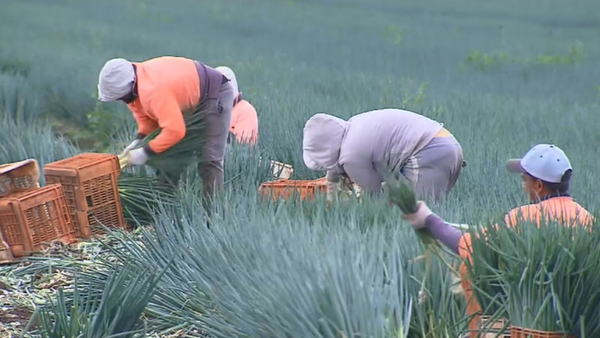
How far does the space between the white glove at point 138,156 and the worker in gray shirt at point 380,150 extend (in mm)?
1029

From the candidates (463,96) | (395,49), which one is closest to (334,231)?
(463,96)

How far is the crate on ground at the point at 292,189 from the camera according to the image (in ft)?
16.0

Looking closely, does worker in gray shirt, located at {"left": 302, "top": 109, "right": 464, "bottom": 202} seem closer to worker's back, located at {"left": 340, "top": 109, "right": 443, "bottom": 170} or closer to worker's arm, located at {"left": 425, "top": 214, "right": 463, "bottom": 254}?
worker's back, located at {"left": 340, "top": 109, "right": 443, "bottom": 170}

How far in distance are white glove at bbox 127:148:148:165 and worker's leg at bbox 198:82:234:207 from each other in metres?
0.35

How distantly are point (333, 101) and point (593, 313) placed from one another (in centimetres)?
579

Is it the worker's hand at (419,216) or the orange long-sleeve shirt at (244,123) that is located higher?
the worker's hand at (419,216)

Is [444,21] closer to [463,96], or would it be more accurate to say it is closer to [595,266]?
[463,96]

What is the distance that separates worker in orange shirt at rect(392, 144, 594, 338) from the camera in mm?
3512

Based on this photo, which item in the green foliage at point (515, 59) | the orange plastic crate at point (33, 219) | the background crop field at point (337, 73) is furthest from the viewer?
the green foliage at point (515, 59)

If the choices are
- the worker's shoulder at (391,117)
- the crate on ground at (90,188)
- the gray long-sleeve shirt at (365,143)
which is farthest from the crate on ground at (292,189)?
the crate on ground at (90,188)

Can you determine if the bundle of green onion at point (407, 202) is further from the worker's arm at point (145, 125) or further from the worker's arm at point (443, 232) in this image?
the worker's arm at point (145, 125)

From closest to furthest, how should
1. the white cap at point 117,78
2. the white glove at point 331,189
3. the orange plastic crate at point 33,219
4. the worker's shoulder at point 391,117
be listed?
the white glove at point 331,189 → the worker's shoulder at point 391,117 → the orange plastic crate at point 33,219 → the white cap at point 117,78

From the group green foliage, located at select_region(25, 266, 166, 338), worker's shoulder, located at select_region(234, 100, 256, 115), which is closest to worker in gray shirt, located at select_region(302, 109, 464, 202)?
green foliage, located at select_region(25, 266, 166, 338)

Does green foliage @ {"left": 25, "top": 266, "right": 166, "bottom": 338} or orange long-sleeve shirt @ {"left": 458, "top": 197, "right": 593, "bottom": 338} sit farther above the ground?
orange long-sleeve shirt @ {"left": 458, "top": 197, "right": 593, "bottom": 338}
